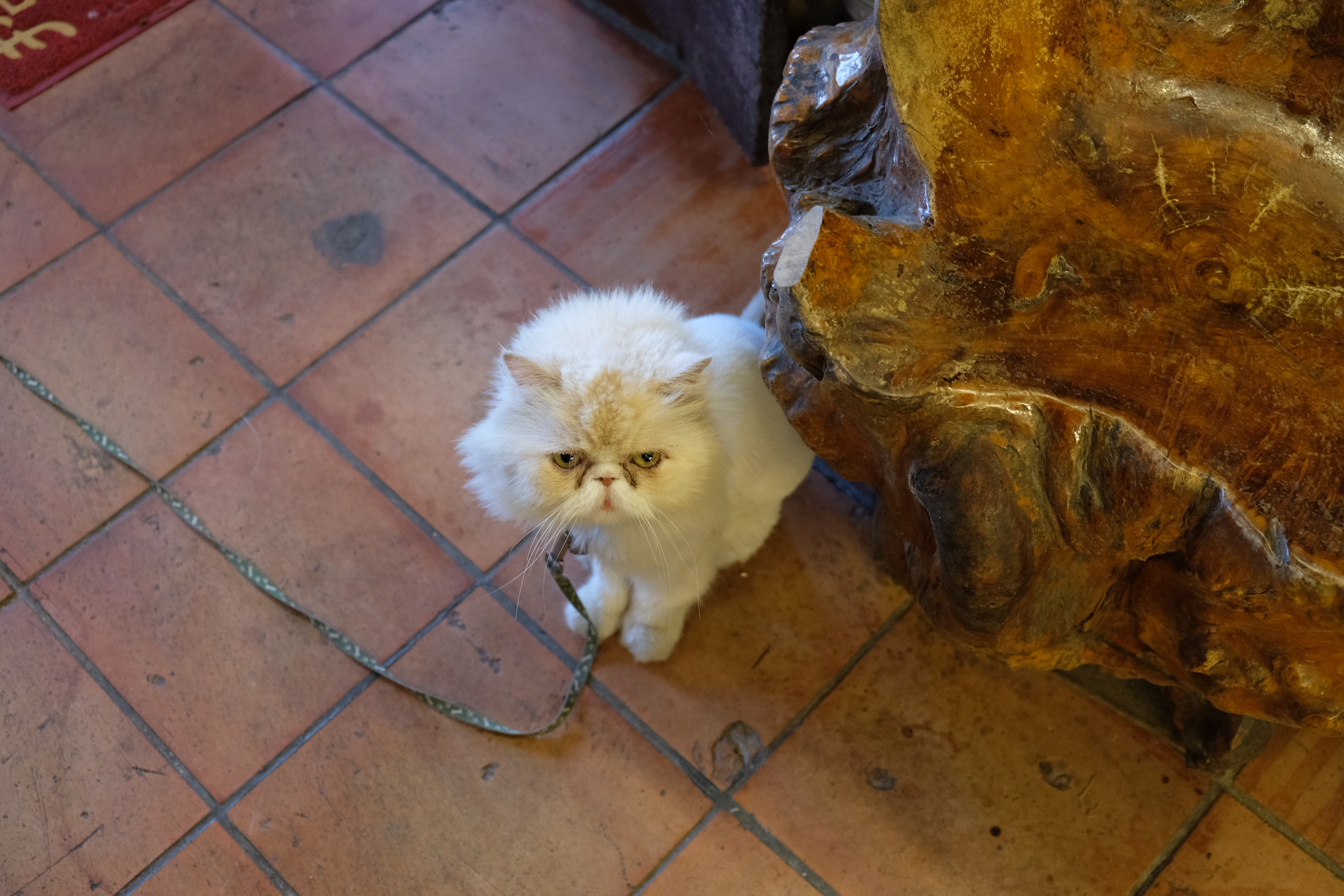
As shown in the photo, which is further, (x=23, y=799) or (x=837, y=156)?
(x=23, y=799)

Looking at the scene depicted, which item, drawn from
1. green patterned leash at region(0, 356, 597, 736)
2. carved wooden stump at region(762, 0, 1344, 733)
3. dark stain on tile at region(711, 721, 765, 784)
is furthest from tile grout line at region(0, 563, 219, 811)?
carved wooden stump at region(762, 0, 1344, 733)

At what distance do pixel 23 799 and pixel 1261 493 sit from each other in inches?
78.3

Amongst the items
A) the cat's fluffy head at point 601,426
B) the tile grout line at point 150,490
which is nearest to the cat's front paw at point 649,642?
the cat's fluffy head at point 601,426

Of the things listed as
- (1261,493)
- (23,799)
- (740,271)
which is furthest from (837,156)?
(23,799)

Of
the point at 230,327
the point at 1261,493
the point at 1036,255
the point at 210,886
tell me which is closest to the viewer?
the point at 1261,493

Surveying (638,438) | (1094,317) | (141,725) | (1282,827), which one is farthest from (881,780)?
(141,725)

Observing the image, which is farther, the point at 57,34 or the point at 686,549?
the point at 57,34

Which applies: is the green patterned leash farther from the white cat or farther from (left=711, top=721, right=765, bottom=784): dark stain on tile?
(left=711, top=721, right=765, bottom=784): dark stain on tile

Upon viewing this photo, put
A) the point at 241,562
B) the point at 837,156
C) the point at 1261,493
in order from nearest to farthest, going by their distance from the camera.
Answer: the point at 1261,493 < the point at 837,156 < the point at 241,562

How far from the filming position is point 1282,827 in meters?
1.61

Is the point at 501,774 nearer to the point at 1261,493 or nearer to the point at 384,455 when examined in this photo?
the point at 384,455

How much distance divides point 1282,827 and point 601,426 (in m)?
1.36

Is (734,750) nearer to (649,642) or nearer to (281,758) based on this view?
(649,642)

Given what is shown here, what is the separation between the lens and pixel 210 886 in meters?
1.61
